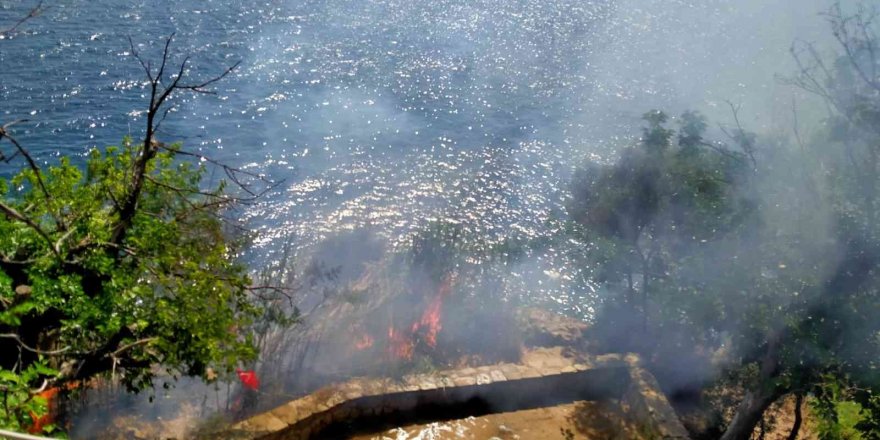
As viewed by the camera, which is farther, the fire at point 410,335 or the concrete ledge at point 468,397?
the fire at point 410,335

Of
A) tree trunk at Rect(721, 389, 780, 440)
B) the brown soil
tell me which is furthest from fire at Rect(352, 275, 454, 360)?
the brown soil

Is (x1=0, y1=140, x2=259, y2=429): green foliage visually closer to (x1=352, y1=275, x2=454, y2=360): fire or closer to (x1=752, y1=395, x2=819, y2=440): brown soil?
(x1=352, y1=275, x2=454, y2=360): fire

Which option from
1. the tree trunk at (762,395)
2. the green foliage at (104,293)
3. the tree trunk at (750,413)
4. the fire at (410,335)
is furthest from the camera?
the fire at (410,335)

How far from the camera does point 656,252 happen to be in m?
17.3

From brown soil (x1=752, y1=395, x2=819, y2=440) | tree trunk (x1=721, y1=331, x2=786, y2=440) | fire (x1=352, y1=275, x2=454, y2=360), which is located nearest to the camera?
tree trunk (x1=721, y1=331, x2=786, y2=440)

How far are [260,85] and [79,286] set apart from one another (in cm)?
2519

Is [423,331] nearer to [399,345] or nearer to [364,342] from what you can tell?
[399,345]

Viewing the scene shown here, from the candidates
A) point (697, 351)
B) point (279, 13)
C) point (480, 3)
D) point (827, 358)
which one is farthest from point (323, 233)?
point (480, 3)

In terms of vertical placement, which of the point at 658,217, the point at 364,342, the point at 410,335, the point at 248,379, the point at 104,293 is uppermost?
the point at 658,217

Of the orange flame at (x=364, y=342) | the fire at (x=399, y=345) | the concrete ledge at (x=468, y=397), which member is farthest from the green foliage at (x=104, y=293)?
the orange flame at (x=364, y=342)

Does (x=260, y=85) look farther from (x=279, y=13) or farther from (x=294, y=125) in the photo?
(x=279, y=13)

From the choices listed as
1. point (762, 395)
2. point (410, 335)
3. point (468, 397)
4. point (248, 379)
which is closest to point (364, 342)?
point (410, 335)

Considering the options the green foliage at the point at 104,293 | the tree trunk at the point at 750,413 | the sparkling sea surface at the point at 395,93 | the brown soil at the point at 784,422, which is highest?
the sparkling sea surface at the point at 395,93

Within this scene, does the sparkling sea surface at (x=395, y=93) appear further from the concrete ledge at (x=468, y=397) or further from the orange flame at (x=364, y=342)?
the orange flame at (x=364, y=342)
